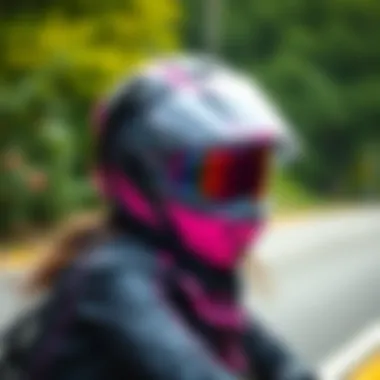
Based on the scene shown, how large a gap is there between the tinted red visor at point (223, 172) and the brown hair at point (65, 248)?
0.50 ft

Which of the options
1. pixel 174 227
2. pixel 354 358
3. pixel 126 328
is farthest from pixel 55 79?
pixel 126 328

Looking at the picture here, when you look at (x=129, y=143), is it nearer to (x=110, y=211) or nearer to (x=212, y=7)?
(x=110, y=211)

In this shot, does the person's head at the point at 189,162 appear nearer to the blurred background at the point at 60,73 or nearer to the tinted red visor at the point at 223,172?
the tinted red visor at the point at 223,172

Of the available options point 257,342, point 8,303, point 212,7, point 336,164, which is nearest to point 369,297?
point 8,303

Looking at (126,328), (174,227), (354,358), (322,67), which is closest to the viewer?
(126,328)

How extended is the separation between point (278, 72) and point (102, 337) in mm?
37817

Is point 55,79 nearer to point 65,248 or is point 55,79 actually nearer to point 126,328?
point 65,248

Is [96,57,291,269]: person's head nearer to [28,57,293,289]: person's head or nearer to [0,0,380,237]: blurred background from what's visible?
[28,57,293,289]: person's head

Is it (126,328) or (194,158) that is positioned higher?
(194,158)

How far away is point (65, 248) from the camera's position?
9.44 ft

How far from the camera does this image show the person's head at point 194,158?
2.76 meters

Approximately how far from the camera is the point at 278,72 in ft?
132

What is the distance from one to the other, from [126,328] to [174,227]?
0.68 ft

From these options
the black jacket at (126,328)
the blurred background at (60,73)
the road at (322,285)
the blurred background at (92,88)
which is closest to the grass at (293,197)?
the blurred background at (92,88)
